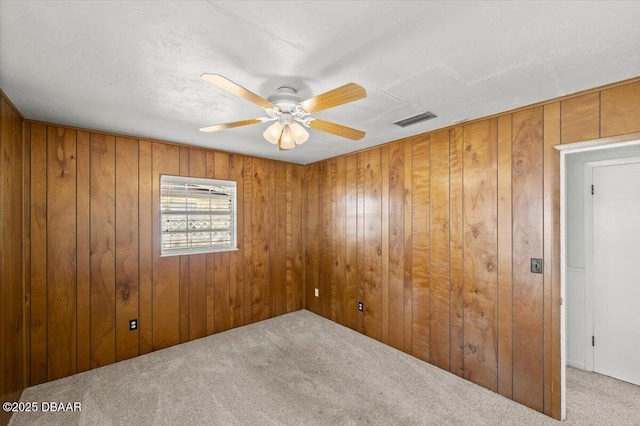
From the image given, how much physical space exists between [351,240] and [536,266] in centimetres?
207

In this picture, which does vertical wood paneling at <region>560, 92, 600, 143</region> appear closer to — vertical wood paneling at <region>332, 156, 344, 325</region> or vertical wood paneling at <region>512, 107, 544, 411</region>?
vertical wood paneling at <region>512, 107, 544, 411</region>

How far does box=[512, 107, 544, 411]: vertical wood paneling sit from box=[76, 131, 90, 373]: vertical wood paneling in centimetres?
397

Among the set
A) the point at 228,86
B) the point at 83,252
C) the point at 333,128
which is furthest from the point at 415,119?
the point at 83,252

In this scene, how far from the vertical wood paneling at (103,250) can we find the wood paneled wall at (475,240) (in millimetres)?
2742

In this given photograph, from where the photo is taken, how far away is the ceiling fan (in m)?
1.41

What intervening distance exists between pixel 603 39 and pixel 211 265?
12.9ft

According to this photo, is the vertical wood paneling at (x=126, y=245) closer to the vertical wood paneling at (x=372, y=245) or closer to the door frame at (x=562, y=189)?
the vertical wood paneling at (x=372, y=245)

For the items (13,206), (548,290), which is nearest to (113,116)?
(13,206)

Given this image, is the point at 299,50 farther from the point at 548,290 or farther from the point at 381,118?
the point at 548,290

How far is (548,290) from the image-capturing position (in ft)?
7.00

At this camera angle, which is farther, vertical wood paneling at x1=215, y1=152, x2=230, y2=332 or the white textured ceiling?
vertical wood paneling at x1=215, y1=152, x2=230, y2=332

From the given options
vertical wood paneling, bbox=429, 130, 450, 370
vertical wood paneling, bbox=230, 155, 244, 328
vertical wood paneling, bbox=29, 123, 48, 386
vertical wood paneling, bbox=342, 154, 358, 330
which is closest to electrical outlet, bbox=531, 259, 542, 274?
vertical wood paneling, bbox=429, 130, 450, 370

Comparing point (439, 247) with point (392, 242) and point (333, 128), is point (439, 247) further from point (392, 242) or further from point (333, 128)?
point (333, 128)

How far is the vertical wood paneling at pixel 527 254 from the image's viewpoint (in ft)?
7.16
